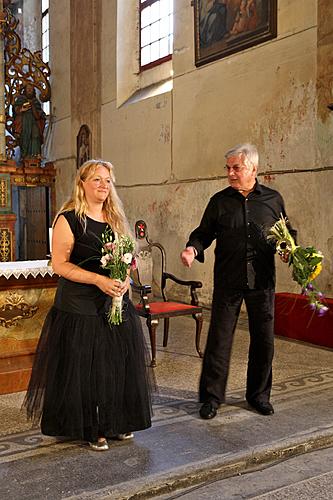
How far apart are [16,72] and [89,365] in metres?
12.1

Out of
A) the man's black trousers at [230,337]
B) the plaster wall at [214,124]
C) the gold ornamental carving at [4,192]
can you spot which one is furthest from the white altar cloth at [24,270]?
the gold ornamental carving at [4,192]

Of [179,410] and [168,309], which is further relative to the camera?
[168,309]

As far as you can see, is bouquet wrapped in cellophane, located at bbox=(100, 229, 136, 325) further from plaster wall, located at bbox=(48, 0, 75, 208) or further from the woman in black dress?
plaster wall, located at bbox=(48, 0, 75, 208)

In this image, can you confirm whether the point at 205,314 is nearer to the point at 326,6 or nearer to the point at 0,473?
the point at 326,6

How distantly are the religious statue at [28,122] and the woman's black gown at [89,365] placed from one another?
11165 mm

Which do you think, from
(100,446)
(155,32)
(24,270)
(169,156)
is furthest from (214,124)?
(100,446)

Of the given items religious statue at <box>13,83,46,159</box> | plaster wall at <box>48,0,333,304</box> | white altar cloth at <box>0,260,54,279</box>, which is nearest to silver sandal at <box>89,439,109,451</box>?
white altar cloth at <box>0,260,54,279</box>

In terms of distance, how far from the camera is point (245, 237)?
4055mm

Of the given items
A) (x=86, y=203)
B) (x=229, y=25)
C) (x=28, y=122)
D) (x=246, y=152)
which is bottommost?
(x=86, y=203)

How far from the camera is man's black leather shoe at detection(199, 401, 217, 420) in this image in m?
4.07

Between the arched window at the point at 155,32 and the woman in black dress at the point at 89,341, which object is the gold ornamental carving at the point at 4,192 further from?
the woman in black dress at the point at 89,341

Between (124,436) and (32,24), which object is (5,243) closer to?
(32,24)

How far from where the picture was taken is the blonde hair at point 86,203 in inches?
135

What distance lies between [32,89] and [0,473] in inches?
487
